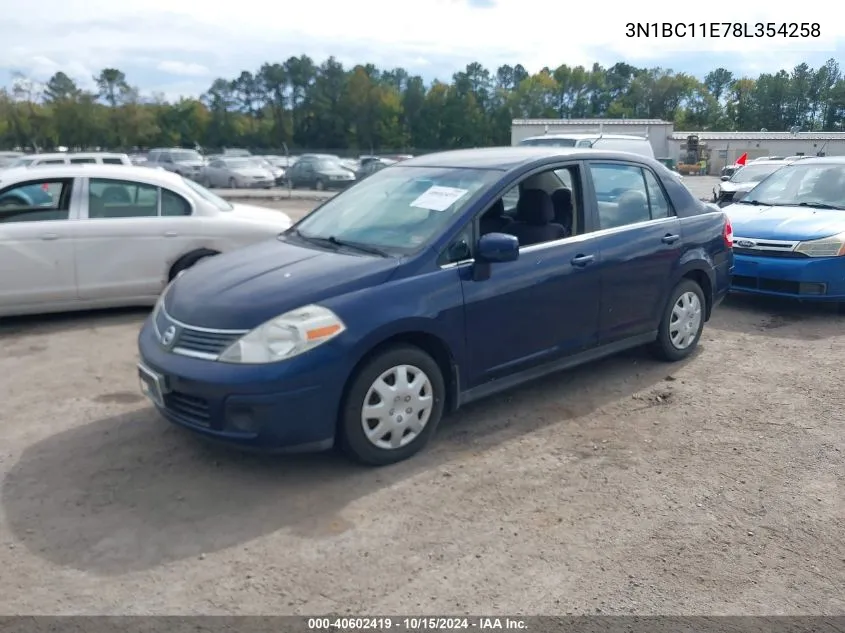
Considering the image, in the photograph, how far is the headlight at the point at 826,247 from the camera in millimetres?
7605

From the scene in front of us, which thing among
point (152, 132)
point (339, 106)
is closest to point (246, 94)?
point (339, 106)

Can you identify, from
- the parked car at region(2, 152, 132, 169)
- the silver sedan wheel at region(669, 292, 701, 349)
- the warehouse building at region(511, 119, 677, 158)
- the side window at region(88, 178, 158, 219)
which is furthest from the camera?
the warehouse building at region(511, 119, 677, 158)

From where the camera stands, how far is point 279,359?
154 inches

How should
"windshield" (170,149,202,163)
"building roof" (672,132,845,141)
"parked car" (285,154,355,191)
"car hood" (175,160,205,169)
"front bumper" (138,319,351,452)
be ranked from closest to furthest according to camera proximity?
1. "front bumper" (138,319,351,452)
2. "parked car" (285,154,355,191)
3. "car hood" (175,160,205,169)
4. "windshield" (170,149,202,163)
5. "building roof" (672,132,845,141)

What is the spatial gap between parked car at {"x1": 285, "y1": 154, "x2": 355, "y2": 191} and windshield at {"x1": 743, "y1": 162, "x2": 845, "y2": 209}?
24.5 m

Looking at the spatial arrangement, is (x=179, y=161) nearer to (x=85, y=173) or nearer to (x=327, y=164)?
(x=327, y=164)

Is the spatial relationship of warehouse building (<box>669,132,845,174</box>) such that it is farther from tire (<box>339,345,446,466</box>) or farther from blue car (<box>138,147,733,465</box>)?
tire (<box>339,345,446,466</box>)

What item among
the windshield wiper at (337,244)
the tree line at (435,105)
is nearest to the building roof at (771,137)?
the tree line at (435,105)

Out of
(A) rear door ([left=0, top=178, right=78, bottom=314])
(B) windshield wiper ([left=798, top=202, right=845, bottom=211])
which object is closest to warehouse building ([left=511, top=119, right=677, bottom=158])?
(B) windshield wiper ([left=798, top=202, right=845, bottom=211])

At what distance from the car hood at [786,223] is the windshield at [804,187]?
10.9 inches

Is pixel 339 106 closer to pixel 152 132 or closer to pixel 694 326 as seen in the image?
pixel 152 132

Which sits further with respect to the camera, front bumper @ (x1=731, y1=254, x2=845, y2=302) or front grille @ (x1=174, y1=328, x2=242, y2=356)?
front bumper @ (x1=731, y1=254, x2=845, y2=302)

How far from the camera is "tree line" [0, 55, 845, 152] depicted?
90.2 metres

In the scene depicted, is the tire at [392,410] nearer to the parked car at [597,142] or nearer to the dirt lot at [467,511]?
the dirt lot at [467,511]
